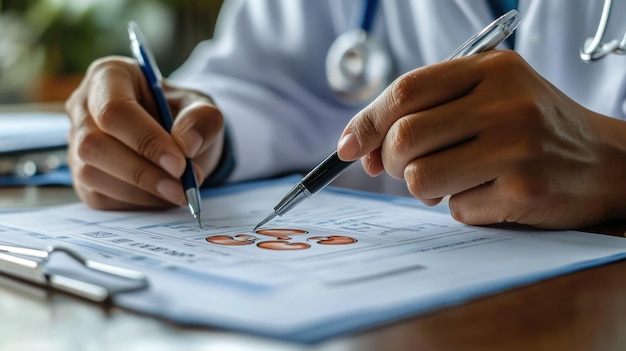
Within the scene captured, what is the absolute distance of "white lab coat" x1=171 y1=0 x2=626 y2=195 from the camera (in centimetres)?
75

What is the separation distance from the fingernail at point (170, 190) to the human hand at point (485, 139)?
161 millimetres

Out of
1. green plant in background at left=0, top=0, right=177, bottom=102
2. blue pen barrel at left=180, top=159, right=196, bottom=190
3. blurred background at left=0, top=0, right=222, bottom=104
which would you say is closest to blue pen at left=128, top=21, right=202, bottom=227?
blue pen barrel at left=180, top=159, right=196, bottom=190

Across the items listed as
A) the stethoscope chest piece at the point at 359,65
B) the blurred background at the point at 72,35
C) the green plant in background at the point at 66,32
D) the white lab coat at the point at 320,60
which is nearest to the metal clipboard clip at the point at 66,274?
the white lab coat at the point at 320,60

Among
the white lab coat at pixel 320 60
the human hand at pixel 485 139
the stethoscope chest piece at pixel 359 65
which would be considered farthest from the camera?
the stethoscope chest piece at pixel 359 65

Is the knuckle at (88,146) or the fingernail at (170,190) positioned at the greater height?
the knuckle at (88,146)

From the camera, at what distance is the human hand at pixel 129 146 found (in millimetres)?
629

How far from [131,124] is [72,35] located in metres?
1.97

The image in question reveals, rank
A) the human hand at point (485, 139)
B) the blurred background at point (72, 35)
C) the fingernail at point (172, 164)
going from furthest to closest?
the blurred background at point (72, 35), the fingernail at point (172, 164), the human hand at point (485, 139)

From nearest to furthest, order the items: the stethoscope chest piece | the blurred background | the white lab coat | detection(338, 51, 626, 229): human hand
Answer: detection(338, 51, 626, 229): human hand < the white lab coat < the stethoscope chest piece < the blurred background

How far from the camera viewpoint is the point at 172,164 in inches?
24.5

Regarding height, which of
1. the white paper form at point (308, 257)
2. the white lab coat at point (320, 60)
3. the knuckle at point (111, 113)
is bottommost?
the white paper form at point (308, 257)

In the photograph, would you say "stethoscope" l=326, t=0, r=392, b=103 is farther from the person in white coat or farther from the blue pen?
the blue pen

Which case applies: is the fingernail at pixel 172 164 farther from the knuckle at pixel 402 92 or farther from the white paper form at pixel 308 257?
the knuckle at pixel 402 92

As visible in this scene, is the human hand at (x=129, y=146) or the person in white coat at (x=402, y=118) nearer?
the person in white coat at (x=402, y=118)
